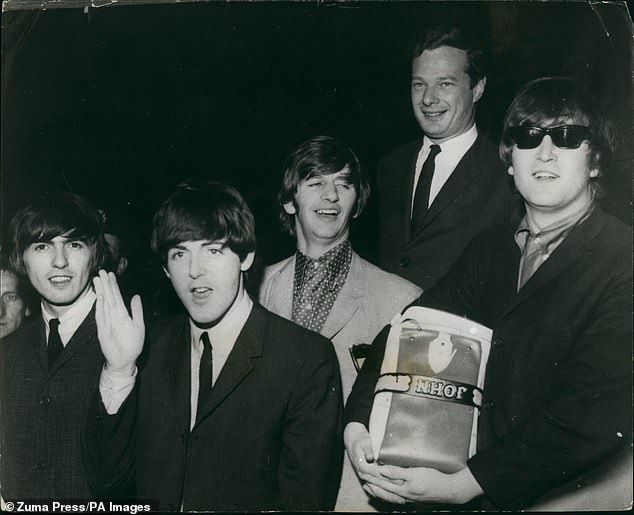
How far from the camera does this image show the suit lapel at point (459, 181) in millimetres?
2484

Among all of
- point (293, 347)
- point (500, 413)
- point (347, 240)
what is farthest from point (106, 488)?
point (500, 413)

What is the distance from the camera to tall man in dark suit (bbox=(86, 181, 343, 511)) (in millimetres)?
2381

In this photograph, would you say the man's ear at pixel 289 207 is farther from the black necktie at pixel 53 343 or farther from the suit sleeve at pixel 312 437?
the black necktie at pixel 53 343

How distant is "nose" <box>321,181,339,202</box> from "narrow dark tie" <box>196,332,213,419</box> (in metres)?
0.65

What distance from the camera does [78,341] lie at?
2.48m

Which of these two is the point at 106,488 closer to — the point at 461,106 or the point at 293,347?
the point at 293,347

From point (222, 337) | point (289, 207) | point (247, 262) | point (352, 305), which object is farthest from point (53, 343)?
point (352, 305)

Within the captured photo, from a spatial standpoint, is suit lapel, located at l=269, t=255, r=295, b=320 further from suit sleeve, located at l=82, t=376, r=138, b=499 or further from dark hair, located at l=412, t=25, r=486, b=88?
dark hair, located at l=412, t=25, r=486, b=88

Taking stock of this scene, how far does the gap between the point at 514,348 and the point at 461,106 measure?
857 mm

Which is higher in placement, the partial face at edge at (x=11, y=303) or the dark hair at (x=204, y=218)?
the dark hair at (x=204, y=218)

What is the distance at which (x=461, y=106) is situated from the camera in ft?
8.18

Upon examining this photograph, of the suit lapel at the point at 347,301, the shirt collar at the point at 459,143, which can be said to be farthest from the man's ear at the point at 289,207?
the shirt collar at the point at 459,143

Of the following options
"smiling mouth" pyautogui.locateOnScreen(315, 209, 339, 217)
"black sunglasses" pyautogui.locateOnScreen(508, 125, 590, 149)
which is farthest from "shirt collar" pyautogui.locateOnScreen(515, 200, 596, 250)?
"smiling mouth" pyautogui.locateOnScreen(315, 209, 339, 217)

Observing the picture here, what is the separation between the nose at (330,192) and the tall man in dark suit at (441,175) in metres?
0.16
